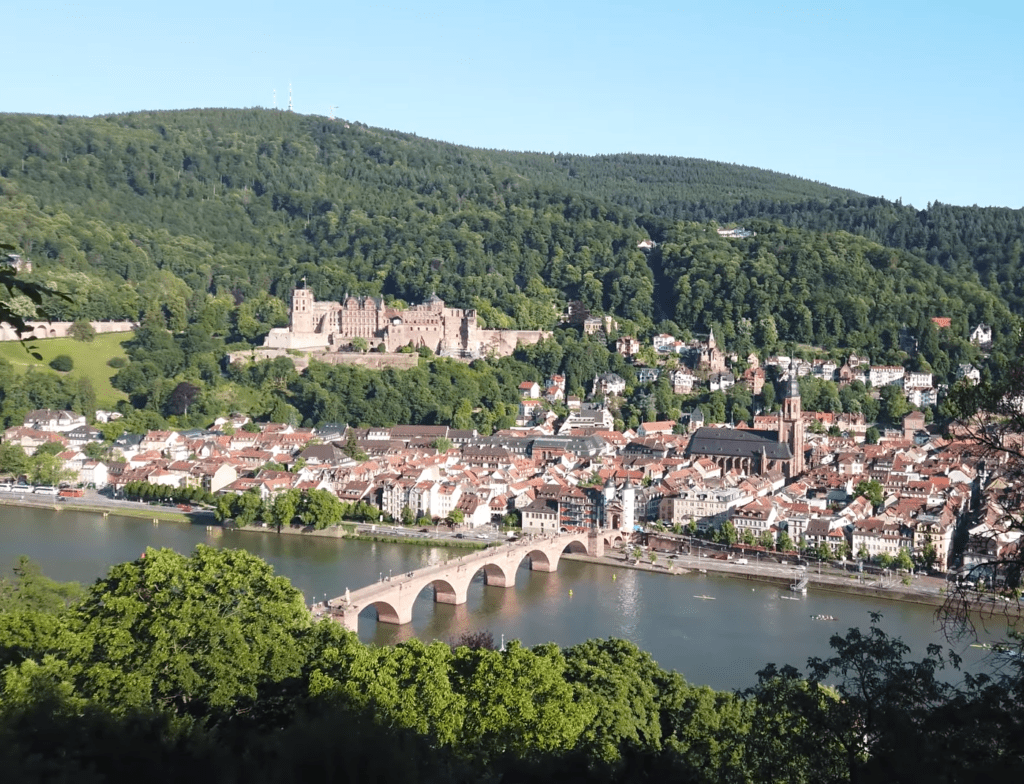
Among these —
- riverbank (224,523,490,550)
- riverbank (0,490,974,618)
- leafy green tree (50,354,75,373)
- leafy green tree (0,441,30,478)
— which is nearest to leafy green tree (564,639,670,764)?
riverbank (0,490,974,618)

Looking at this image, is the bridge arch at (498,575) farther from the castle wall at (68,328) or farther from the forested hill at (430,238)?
the castle wall at (68,328)

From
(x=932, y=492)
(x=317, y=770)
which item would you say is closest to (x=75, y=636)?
(x=317, y=770)

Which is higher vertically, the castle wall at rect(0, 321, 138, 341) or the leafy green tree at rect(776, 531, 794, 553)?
the castle wall at rect(0, 321, 138, 341)

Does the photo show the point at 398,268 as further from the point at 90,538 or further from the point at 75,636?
the point at 75,636

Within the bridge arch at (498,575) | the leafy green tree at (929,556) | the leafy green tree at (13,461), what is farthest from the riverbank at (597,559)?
the bridge arch at (498,575)

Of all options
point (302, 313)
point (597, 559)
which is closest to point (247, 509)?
point (597, 559)

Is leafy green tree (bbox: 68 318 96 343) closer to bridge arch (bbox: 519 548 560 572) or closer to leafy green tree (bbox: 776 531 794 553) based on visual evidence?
bridge arch (bbox: 519 548 560 572)

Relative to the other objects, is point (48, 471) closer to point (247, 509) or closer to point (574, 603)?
point (247, 509)
